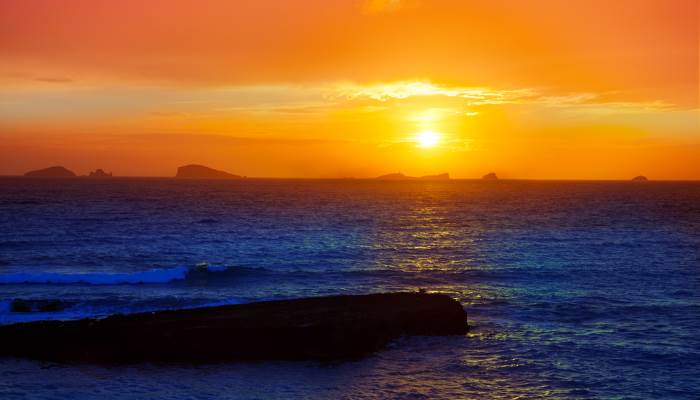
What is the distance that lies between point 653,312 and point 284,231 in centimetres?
4359

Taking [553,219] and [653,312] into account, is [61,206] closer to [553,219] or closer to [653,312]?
[553,219]

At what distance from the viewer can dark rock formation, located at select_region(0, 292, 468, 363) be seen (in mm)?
20219

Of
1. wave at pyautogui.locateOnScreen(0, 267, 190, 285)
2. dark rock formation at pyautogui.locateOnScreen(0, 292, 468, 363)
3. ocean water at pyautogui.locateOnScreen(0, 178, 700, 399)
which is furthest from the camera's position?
wave at pyautogui.locateOnScreen(0, 267, 190, 285)

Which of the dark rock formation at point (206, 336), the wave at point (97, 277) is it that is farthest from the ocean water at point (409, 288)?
the dark rock formation at point (206, 336)

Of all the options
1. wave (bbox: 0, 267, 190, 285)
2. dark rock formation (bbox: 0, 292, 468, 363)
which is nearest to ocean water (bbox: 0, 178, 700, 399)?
wave (bbox: 0, 267, 190, 285)

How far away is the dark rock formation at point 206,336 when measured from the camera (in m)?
20.2

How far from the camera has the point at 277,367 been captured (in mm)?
19422

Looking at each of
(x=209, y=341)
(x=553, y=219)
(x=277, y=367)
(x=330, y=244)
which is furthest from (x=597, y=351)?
(x=553, y=219)

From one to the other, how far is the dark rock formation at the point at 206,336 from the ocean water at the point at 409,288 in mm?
792

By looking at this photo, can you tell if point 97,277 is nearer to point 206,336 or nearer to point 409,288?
point 409,288

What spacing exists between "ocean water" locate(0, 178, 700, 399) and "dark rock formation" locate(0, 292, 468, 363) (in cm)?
79

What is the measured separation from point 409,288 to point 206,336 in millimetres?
15373

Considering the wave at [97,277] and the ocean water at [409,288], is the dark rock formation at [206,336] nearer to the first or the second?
the ocean water at [409,288]

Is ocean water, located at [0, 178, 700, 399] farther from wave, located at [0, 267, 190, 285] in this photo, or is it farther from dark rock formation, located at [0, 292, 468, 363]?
dark rock formation, located at [0, 292, 468, 363]
